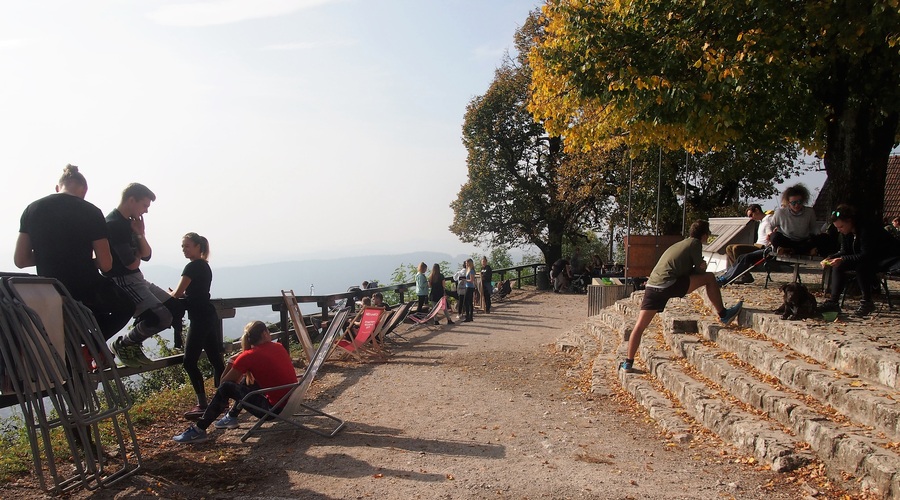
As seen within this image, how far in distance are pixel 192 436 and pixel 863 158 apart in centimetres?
803

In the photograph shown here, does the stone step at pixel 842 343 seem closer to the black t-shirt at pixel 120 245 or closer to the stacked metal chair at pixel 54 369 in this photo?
the stacked metal chair at pixel 54 369

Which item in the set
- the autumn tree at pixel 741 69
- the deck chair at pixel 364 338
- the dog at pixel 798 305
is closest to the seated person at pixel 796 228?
the autumn tree at pixel 741 69

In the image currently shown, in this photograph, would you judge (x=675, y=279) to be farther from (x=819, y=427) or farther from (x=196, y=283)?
(x=196, y=283)

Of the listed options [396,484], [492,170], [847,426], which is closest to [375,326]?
[396,484]

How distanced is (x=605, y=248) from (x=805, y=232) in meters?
22.8

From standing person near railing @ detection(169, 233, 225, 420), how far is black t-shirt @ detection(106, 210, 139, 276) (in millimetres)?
732

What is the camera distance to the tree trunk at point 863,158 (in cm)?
814

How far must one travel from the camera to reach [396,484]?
4.36 m

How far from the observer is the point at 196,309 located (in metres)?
5.91

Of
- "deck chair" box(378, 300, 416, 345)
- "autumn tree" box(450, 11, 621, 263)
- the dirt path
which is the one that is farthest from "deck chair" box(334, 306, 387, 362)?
"autumn tree" box(450, 11, 621, 263)

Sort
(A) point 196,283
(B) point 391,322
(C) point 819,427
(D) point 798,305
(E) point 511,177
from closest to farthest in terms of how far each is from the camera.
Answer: (C) point 819,427 < (A) point 196,283 < (D) point 798,305 < (B) point 391,322 < (E) point 511,177

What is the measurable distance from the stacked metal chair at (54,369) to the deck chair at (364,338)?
5.24 meters

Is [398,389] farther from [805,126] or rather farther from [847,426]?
[805,126]

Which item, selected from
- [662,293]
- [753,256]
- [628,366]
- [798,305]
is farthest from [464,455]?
[753,256]
